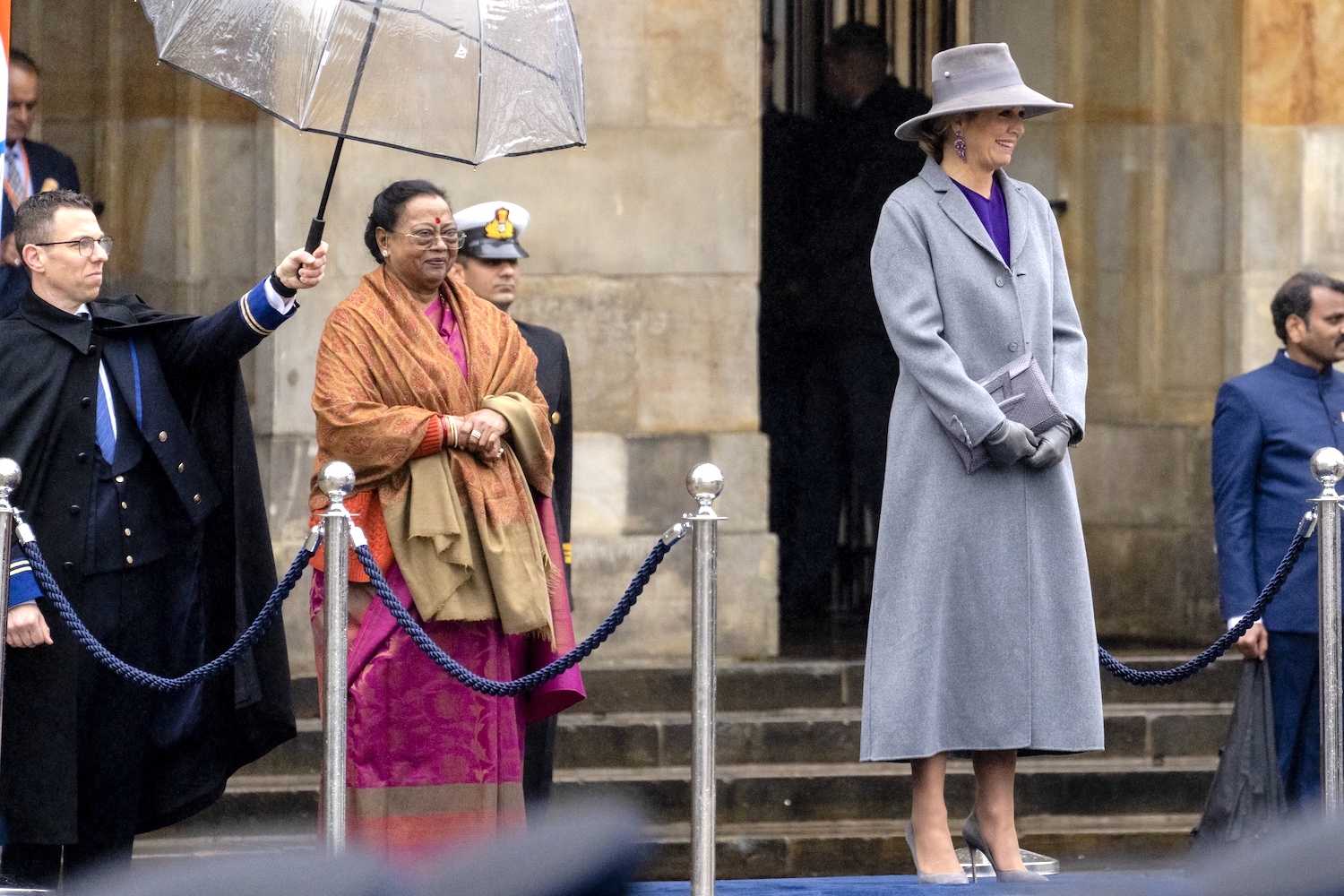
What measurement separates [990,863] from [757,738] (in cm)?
229

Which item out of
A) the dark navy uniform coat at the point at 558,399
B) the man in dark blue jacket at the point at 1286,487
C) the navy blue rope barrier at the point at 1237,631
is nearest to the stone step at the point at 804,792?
the dark navy uniform coat at the point at 558,399

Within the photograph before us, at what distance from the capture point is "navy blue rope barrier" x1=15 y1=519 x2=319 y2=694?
A: 4863 mm

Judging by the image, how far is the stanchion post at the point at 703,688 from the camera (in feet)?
16.2

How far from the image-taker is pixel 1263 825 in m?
6.00

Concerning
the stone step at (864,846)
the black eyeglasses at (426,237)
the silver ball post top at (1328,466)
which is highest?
the black eyeglasses at (426,237)

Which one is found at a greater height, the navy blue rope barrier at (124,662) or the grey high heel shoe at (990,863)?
the navy blue rope barrier at (124,662)

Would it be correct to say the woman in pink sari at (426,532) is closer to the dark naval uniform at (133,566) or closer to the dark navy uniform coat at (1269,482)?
the dark naval uniform at (133,566)

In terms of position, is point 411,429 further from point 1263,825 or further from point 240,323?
point 1263,825

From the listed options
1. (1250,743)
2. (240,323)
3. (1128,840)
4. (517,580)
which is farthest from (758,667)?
(240,323)

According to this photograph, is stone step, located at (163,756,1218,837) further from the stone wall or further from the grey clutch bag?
the grey clutch bag

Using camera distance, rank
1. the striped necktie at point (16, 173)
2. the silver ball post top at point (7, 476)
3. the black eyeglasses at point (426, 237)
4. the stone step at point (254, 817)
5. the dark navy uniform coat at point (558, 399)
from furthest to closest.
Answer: the striped necktie at point (16, 173) < the stone step at point (254, 817) < the dark navy uniform coat at point (558, 399) < the black eyeglasses at point (426, 237) < the silver ball post top at point (7, 476)

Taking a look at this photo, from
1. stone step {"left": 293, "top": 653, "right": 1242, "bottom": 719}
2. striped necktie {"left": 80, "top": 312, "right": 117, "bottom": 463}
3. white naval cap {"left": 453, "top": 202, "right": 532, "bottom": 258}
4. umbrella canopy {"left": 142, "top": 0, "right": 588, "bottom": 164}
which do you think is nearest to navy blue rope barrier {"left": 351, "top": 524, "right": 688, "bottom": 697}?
striped necktie {"left": 80, "top": 312, "right": 117, "bottom": 463}

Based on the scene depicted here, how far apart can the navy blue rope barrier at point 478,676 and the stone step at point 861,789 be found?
2.03m

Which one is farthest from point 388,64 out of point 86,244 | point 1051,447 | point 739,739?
point 739,739
